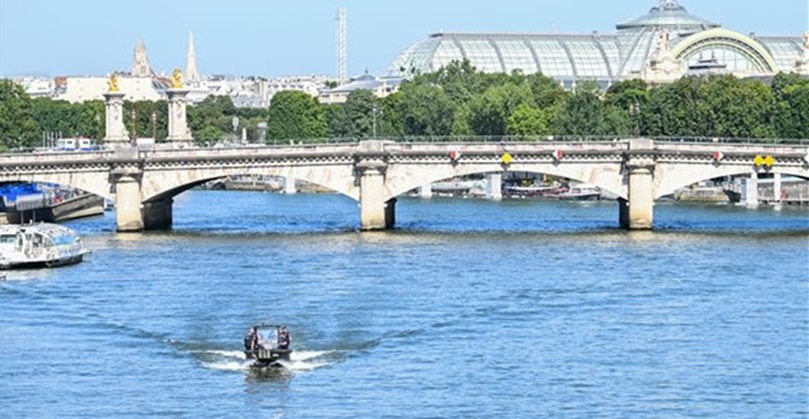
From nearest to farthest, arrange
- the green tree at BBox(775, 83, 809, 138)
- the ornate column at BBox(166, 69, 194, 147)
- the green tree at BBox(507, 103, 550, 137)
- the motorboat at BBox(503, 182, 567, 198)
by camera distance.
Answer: the ornate column at BBox(166, 69, 194, 147) → the motorboat at BBox(503, 182, 567, 198) → the green tree at BBox(775, 83, 809, 138) → the green tree at BBox(507, 103, 550, 137)

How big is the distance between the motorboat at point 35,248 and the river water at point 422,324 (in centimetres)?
130

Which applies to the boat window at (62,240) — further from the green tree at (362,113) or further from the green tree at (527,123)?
the green tree at (362,113)

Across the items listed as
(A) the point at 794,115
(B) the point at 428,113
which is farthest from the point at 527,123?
(A) the point at 794,115

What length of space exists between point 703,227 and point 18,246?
34.7 meters

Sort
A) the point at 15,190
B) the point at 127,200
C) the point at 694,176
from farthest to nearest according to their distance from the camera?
the point at 15,190, the point at 694,176, the point at 127,200

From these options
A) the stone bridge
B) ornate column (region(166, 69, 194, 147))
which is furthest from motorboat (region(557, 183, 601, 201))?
the stone bridge

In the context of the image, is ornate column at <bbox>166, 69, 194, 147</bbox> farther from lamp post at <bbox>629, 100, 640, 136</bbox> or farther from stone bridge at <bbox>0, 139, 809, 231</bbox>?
lamp post at <bbox>629, 100, 640, 136</bbox>

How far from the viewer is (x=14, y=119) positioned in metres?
167

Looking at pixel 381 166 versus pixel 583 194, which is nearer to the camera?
pixel 381 166

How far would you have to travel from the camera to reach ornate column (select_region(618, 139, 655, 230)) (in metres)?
108

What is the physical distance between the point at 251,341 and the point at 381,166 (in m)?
44.2

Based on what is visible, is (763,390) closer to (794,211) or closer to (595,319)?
(595,319)

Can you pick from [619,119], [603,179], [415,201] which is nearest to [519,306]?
[603,179]

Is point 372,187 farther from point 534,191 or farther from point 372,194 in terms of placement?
point 534,191
